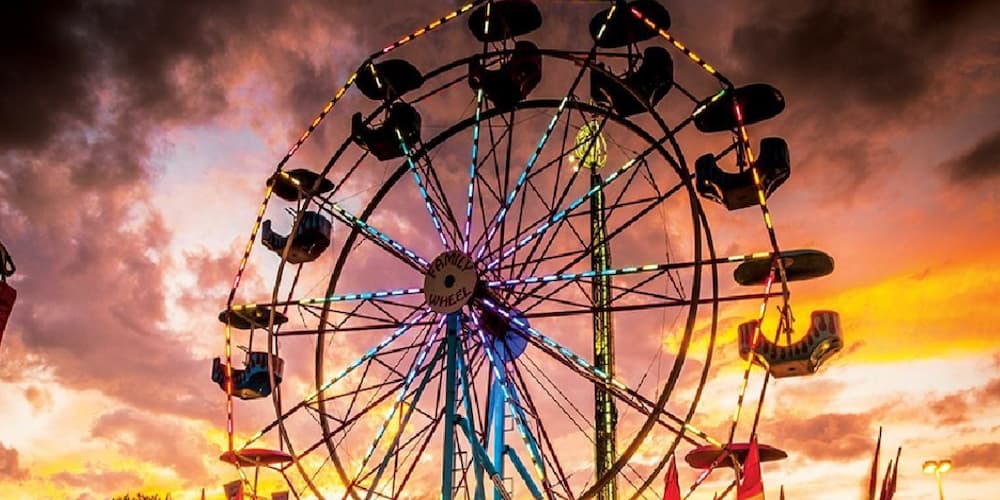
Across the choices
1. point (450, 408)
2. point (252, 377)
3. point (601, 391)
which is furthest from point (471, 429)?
point (601, 391)

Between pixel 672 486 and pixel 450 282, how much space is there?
763 cm

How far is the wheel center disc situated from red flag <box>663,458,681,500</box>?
7.24 meters

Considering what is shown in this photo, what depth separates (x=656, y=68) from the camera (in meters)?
15.5

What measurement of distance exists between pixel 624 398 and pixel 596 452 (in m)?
12.6

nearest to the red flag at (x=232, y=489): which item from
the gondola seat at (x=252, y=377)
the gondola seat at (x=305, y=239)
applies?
the gondola seat at (x=252, y=377)

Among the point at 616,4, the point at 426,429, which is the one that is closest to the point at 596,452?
the point at 426,429

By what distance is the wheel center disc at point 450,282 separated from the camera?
14234 mm

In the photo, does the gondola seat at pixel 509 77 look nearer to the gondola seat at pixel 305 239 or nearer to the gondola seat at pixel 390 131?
the gondola seat at pixel 390 131

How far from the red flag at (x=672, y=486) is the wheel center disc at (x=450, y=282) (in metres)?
7.24

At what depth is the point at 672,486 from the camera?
18.9 m

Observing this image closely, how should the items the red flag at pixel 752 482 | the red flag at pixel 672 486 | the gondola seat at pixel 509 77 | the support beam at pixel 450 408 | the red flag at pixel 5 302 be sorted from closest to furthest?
the red flag at pixel 5 302, the red flag at pixel 752 482, the support beam at pixel 450 408, the gondola seat at pixel 509 77, the red flag at pixel 672 486

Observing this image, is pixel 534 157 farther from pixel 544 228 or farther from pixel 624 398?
pixel 624 398

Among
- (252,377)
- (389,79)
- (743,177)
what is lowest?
(252,377)

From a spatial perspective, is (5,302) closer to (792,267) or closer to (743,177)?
(792,267)
